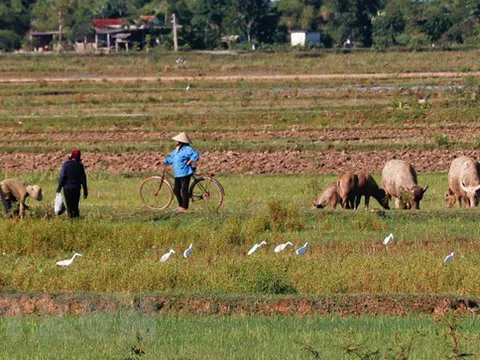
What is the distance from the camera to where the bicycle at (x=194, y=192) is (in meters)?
18.9

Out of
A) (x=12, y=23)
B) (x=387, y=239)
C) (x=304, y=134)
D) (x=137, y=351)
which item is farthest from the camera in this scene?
(x=12, y=23)

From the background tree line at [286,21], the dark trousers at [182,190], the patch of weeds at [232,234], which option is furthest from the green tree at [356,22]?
the patch of weeds at [232,234]

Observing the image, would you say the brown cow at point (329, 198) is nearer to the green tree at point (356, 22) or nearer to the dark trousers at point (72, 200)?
the dark trousers at point (72, 200)

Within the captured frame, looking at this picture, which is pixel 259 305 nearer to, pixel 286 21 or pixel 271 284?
pixel 271 284

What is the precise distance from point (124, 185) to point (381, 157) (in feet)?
19.8

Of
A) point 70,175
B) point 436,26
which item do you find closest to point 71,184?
point 70,175

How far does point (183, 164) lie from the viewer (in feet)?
60.9

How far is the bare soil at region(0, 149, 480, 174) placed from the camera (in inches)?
989

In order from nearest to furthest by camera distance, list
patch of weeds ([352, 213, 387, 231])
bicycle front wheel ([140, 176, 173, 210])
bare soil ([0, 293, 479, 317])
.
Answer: bare soil ([0, 293, 479, 317]) < patch of weeds ([352, 213, 387, 231]) < bicycle front wheel ([140, 176, 173, 210])

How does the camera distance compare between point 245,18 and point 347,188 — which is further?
Answer: point 245,18

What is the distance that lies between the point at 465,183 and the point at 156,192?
5253 millimetres

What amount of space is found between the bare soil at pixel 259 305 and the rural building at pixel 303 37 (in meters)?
73.2

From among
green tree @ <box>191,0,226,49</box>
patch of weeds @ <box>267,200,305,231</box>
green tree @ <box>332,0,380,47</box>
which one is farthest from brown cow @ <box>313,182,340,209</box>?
green tree @ <box>332,0,380,47</box>

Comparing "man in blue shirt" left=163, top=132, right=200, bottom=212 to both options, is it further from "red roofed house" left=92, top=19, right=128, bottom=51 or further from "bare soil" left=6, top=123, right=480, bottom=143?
"red roofed house" left=92, top=19, right=128, bottom=51
